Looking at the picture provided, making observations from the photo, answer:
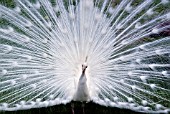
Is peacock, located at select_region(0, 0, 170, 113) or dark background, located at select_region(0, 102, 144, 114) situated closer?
peacock, located at select_region(0, 0, 170, 113)

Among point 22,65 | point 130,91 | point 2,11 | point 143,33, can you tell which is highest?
point 2,11

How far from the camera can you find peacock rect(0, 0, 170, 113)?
359 cm

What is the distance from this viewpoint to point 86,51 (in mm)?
3629

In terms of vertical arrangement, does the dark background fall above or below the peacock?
below

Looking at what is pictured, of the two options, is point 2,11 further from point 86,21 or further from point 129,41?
point 129,41

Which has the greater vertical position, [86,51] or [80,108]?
[86,51]

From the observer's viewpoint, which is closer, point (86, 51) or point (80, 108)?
point (86, 51)

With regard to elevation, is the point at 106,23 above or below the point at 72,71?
above

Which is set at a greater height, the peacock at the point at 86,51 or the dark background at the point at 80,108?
the peacock at the point at 86,51

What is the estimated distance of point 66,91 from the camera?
368 cm

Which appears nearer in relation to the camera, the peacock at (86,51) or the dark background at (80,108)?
the peacock at (86,51)

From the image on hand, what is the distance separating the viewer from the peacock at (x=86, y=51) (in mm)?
3590

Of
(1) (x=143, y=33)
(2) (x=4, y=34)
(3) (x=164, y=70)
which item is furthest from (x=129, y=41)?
(2) (x=4, y=34)

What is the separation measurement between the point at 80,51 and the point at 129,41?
17.0 inches
